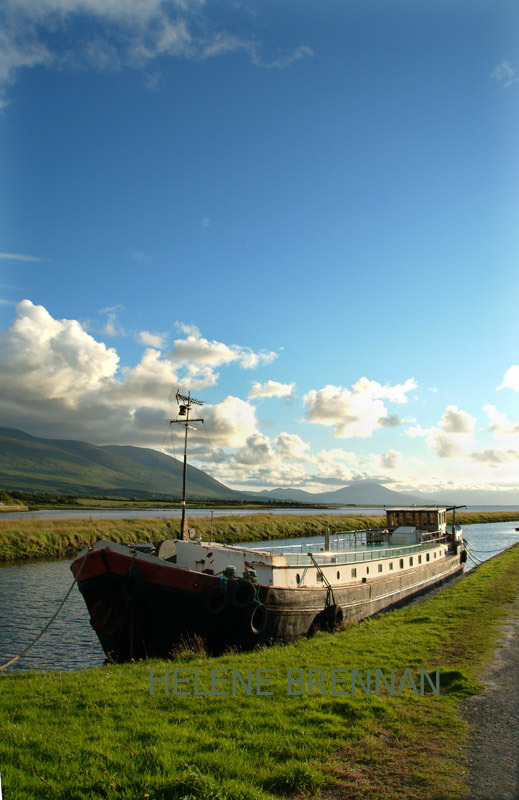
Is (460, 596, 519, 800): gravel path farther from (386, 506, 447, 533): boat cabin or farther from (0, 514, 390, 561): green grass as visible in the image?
(0, 514, 390, 561): green grass

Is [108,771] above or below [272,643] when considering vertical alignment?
above

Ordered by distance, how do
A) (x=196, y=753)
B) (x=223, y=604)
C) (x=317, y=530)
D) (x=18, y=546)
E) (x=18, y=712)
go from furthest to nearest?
1. (x=317, y=530)
2. (x=18, y=546)
3. (x=223, y=604)
4. (x=18, y=712)
5. (x=196, y=753)

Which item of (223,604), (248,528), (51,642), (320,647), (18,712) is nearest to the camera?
(18,712)

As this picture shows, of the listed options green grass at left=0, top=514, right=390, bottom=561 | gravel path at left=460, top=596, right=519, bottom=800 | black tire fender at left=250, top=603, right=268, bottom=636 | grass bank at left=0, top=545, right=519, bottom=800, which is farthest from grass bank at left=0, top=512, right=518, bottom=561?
gravel path at left=460, top=596, right=519, bottom=800

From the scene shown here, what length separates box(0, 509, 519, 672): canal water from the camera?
1864 cm

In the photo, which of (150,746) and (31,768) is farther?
(150,746)

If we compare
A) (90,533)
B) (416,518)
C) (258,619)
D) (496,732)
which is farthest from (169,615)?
(90,533)

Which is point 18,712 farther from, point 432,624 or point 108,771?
point 432,624

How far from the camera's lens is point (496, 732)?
845cm

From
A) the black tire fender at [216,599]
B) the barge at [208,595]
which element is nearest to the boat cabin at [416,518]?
the barge at [208,595]

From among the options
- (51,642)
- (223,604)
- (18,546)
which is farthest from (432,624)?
(18,546)

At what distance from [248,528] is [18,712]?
65.2 metres

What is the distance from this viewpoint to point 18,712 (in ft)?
31.2

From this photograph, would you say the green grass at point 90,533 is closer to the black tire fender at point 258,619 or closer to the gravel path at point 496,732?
the black tire fender at point 258,619
